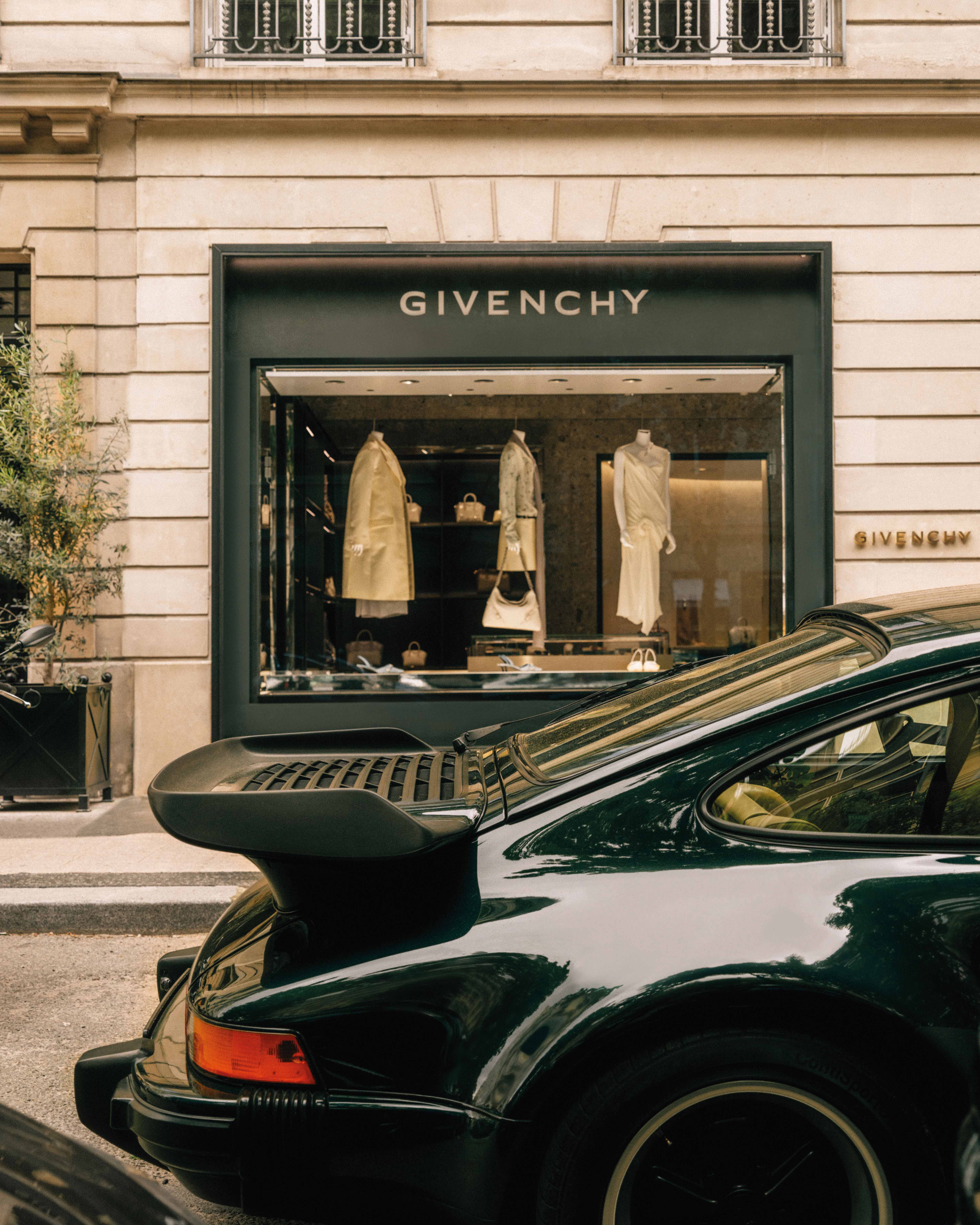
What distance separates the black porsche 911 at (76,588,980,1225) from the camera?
70.9 inches

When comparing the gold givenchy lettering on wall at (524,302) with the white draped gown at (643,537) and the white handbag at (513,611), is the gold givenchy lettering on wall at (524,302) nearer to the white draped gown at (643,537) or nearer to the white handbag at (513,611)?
the white draped gown at (643,537)

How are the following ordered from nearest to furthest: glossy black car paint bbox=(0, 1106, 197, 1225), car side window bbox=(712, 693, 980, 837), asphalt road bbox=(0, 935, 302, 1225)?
glossy black car paint bbox=(0, 1106, 197, 1225) < car side window bbox=(712, 693, 980, 837) < asphalt road bbox=(0, 935, 302, 1225)

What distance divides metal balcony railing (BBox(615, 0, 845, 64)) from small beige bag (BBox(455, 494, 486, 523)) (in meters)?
3.83

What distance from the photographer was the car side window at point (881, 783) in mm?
2043

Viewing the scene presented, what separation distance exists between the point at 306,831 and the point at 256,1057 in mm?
417

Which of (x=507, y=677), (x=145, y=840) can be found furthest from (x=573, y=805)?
(x=507, y=677)

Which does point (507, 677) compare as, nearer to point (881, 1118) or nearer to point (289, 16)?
point (289, 16)

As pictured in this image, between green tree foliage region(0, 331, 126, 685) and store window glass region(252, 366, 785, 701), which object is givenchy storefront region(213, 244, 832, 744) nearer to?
store window glass region(252, 366, 785, 701)

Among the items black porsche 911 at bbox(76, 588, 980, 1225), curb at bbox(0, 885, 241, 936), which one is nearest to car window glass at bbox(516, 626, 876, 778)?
black porsche 911 at bbox(76, 588, 980, 1225)

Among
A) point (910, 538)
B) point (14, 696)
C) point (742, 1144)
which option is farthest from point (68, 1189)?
point (910, 538)

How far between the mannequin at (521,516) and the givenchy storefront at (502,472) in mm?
19

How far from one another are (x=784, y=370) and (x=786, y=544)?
1454 mm

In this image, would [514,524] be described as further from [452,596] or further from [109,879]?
[109,879]

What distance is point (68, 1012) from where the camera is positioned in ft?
12.8
